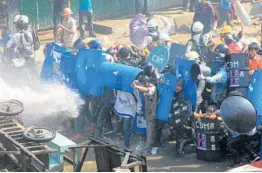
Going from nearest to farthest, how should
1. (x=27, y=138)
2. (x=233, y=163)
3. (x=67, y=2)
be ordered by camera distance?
(x=27, y=138)
(x=233, y=163)
(x=67, y=2)

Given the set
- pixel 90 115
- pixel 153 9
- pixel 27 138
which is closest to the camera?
pixel 27 138

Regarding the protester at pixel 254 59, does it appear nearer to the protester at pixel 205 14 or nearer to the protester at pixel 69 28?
the protester at pixel 69 28

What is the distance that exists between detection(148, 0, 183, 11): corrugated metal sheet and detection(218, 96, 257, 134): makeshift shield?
14.8 m

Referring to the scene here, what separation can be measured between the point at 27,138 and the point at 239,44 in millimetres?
6523

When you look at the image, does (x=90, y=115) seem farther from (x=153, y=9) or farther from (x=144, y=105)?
(x=153, y=9)

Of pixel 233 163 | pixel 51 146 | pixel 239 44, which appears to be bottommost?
pixel 233 163

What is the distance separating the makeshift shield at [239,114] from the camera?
9.36 metres

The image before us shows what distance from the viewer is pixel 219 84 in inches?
479

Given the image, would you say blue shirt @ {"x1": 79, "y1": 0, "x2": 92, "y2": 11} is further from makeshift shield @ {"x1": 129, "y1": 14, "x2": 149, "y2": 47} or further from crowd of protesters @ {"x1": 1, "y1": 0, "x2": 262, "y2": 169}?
crowd of protesters @ {"x1": 1, "y1": 0, "x2": 262, "y2": 169}

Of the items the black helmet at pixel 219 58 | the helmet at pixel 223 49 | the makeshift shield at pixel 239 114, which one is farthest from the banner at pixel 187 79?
the makeshift shield at pixel 239 114

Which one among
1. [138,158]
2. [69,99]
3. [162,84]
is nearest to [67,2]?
[69,99]

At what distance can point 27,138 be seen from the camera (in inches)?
379

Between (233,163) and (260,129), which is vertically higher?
(260,129)

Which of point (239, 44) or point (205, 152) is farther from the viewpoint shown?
point (239, 44)
